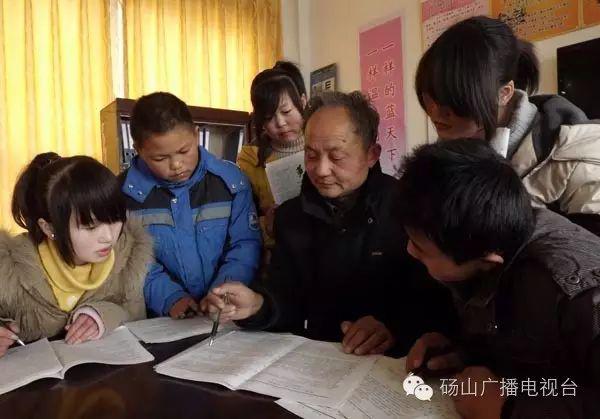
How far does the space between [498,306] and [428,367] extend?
0.14 m

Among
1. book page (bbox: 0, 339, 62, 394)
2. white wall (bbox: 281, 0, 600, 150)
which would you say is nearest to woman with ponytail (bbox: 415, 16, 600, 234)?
book page (bbox: 0, 339, 62, 394)

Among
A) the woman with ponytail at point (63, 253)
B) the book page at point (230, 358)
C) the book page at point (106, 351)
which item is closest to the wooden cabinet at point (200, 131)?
the woman with ponytail at point (63, 253)

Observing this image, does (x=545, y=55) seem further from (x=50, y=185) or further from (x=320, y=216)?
(x=50, y=185)

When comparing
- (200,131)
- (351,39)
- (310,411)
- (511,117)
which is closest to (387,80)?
(351,39)

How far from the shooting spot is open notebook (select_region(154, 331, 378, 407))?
75 cm

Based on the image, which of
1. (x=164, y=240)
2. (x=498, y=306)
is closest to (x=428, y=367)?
(x=498, y=306)

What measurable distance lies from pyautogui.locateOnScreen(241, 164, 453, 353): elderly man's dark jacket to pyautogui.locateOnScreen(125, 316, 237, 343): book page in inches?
4.2

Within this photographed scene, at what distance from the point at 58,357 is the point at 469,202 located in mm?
792

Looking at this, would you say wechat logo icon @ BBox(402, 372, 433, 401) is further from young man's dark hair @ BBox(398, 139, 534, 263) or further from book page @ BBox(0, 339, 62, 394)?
book page @ BBox(0, 339, 62, 394)

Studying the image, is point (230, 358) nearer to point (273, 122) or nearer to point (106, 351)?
point (106, 351)

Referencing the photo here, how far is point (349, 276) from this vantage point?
117 cm

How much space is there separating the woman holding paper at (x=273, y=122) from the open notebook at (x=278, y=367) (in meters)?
0.69

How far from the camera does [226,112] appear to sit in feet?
9.71

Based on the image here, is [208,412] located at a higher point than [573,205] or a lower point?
lower
